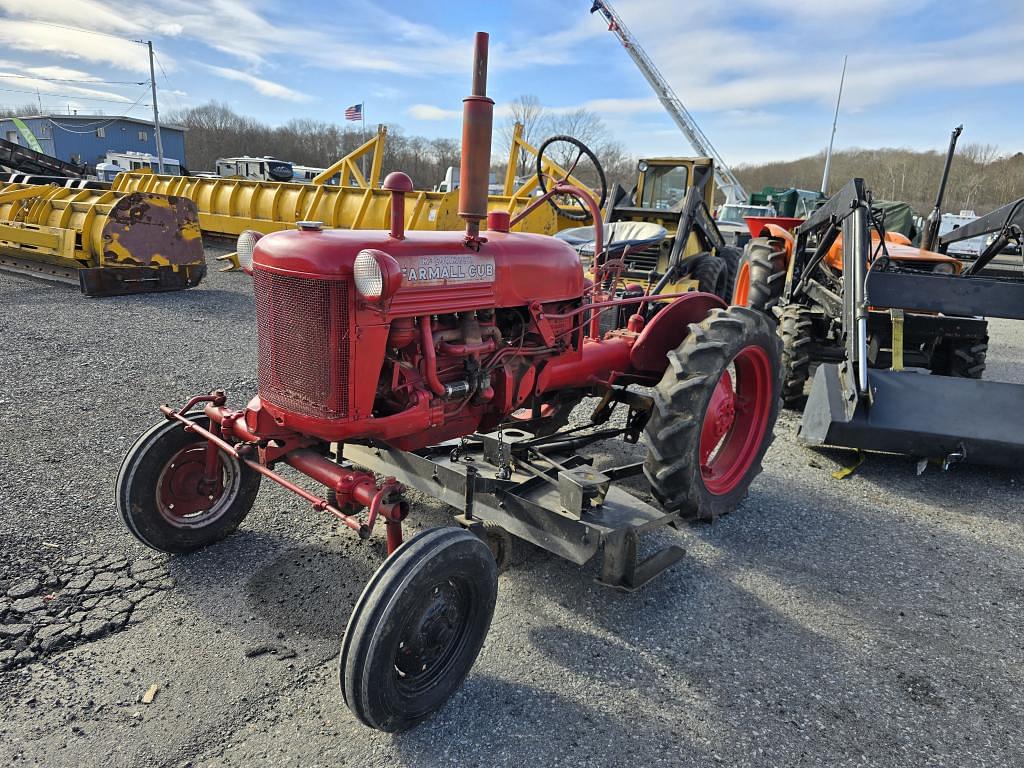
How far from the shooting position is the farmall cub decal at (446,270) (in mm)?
2432

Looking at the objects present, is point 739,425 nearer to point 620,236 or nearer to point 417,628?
point 417,628

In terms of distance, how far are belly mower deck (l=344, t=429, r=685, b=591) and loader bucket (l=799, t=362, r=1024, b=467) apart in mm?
1994

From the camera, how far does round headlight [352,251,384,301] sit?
7.07 ft

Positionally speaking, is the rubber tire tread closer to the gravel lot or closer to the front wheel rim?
the gravel lot

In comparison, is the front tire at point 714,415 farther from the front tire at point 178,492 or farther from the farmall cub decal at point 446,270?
the front tire at point 178,492

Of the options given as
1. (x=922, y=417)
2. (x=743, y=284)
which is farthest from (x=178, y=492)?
(x=743, y=284)

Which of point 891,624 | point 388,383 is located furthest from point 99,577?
point 891,624

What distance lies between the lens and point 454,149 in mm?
56062

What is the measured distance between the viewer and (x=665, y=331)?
376 centimetres

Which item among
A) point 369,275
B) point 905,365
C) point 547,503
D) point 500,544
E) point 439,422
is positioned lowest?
point 500,544

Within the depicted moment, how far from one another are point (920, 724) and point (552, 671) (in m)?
1.26

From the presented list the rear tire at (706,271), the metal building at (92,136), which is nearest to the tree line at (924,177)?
the rear tire at (706,271)

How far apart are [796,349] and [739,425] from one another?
2.14 meters

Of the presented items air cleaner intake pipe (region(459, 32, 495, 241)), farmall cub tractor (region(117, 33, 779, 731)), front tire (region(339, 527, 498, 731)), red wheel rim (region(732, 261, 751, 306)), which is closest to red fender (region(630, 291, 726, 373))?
farmall cub tractor (region(117, 33, 779, 731))
